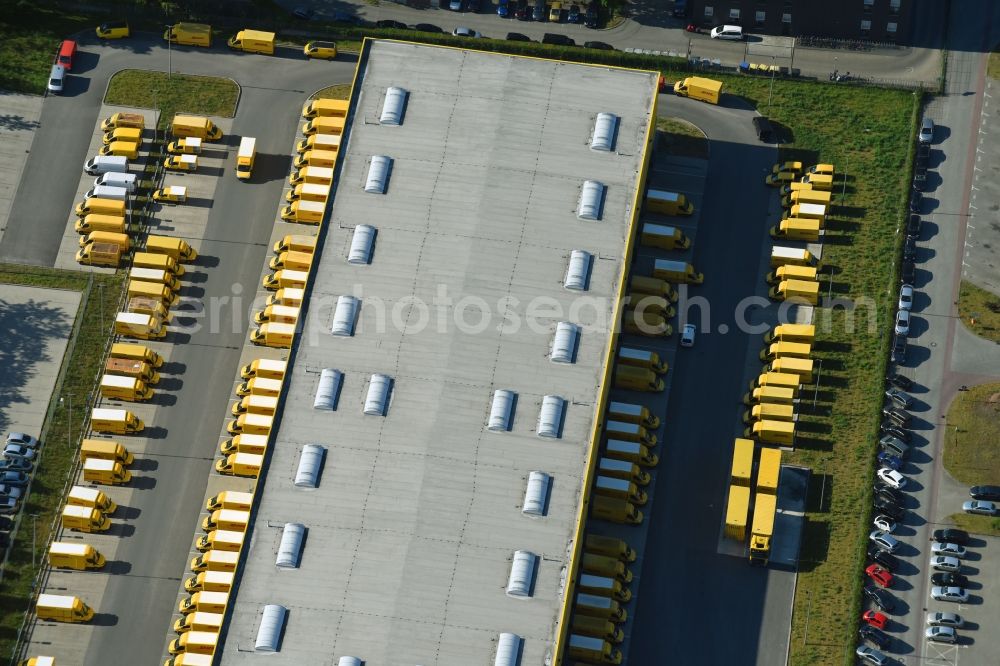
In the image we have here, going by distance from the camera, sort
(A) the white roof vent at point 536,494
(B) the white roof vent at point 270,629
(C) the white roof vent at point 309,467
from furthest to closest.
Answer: (C) the white roof vent at point 309,467
(A) the white roof vent at point 536,494
(B) the white roof vent at point 270,629

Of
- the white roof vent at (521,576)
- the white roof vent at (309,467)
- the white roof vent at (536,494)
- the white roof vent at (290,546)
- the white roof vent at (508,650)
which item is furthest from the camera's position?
the white roof vent at (309,467)

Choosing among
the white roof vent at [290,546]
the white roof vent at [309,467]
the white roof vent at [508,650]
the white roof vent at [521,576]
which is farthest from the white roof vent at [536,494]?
the white roof vent at [290,546]

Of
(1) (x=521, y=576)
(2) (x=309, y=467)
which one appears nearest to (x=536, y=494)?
(1) (x=521, y=576)

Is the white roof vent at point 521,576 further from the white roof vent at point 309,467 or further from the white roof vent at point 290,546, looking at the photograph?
the white roof vent at point 309,467

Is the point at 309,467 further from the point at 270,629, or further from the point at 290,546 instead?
the point at 270,629

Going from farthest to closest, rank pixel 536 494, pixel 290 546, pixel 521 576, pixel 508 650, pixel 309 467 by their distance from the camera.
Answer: pixel 309 467
pixel 536 494
pixel 290 546
pixel 521 576
pixel 508 650
